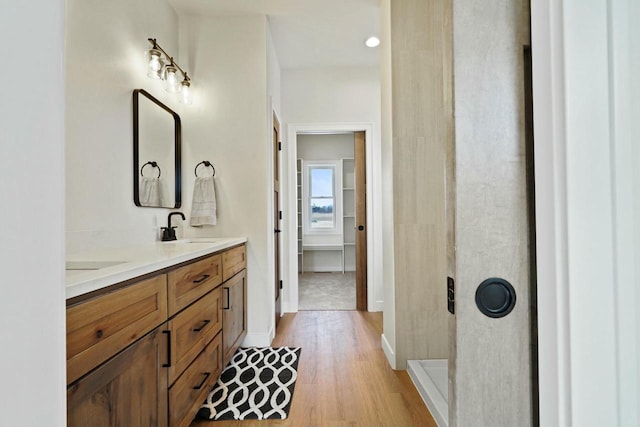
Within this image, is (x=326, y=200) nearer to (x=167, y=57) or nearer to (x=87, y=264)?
(x=167, y=57)

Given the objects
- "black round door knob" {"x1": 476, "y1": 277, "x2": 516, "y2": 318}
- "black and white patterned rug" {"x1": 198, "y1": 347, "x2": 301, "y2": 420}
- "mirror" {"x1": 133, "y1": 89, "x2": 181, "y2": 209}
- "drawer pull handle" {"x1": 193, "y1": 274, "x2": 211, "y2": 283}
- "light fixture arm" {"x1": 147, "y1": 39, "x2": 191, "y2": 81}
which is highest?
"light fixture arm" {"x1": 147, "y1": 39, "x2": 191, "y2": 81}

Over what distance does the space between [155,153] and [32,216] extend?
2.19 meters

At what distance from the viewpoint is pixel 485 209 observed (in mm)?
497

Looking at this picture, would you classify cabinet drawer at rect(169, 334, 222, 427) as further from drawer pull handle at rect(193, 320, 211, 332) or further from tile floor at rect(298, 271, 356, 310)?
tile floor at rect(298, 271, 356, 310)

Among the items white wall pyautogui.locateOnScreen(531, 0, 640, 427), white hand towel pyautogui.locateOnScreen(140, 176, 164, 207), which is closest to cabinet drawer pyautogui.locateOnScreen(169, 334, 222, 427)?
white hand towel pyautogui.locateOnScreen(140, 176, 164, 207)

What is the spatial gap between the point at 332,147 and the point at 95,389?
554 centimetres

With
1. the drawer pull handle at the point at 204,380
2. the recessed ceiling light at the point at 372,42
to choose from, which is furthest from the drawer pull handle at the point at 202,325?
the recessed ceiling light at the point at 372,42

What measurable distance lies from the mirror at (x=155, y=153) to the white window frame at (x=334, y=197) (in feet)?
11.5

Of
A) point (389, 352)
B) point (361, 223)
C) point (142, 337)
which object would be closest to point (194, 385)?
point (142, 337)

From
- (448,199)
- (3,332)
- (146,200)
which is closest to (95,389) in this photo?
(3,332)

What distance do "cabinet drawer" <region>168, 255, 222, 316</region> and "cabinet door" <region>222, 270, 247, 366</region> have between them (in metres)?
0.23

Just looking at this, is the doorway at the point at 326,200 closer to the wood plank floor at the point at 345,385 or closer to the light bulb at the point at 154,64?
the wood plank floor at the point at 345,385

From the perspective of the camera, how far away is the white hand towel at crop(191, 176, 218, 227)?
104 inches

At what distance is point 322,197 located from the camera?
608cm
